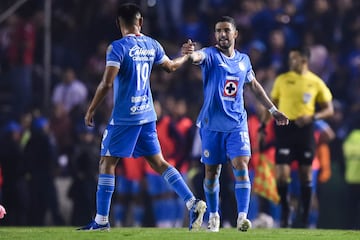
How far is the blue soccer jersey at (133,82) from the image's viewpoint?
1395 centimetres

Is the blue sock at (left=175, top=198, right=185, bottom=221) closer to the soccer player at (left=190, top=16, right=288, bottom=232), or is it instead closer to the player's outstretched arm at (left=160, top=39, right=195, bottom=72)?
the soccer player at (left=190, top=16, right=288, bottom=232)

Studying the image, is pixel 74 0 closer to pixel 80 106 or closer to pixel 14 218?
pixel 80 106

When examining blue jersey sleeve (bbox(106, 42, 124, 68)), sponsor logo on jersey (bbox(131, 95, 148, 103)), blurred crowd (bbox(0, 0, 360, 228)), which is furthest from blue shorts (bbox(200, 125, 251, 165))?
blurred crowd (bbox(0, 0, 360, 228))

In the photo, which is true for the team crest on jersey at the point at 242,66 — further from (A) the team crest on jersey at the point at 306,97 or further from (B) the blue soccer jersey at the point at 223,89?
(A) the team crest on jersey at the point at 306,97

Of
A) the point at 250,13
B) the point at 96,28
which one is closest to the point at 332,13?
the point at 250,13

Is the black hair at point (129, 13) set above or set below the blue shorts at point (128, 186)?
above

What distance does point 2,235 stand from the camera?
46.0 ft

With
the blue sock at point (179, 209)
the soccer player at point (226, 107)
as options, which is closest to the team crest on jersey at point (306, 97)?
the soccer player at point (226, 107)

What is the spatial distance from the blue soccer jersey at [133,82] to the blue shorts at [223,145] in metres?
1.11

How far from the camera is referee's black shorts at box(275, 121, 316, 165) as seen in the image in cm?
1836

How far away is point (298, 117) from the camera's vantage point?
1822 centimetres

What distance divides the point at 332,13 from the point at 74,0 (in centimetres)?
526

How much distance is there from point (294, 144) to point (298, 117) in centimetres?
41

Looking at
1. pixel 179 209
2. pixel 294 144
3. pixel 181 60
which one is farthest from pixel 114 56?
pixel 179 209
